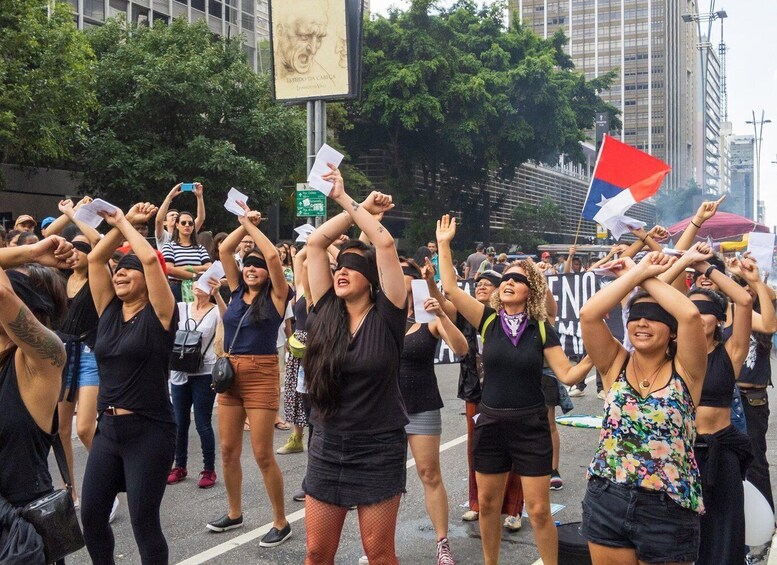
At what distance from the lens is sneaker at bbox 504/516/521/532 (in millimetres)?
5738

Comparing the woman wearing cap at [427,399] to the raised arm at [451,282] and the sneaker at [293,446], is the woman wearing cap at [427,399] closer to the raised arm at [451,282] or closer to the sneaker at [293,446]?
the raised arm at [451,282]

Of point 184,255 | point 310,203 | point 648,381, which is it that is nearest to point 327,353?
point 648,381

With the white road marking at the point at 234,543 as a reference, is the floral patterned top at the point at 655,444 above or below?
above

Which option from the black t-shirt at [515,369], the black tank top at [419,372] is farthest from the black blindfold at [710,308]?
the black tank top at [419,372]

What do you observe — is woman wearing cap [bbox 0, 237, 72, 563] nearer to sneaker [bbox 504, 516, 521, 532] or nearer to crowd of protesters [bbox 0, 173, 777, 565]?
crowd of protesters [bbox 0, 173, 777, 565]

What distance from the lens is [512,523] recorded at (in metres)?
5.75

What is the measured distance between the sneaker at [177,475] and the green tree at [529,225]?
43499 mm

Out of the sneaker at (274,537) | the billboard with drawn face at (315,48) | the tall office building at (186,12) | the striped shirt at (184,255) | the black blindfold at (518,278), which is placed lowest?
the sneaker at (274,537)

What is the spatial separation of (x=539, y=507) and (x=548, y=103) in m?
33.8

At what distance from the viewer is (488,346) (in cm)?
482

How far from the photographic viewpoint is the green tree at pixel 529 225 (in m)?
50.0

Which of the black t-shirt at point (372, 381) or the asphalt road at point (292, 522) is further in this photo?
the asphalt road at point (292, 522)

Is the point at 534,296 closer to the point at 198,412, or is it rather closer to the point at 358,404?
the point at 358,404

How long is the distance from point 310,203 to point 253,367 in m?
9.57
